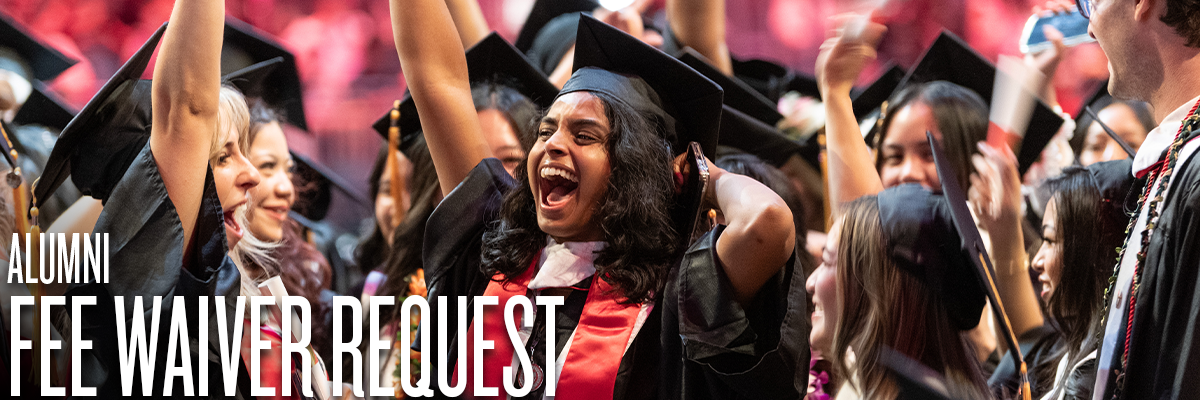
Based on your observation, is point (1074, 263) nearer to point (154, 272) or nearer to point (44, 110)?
point (154, 272)

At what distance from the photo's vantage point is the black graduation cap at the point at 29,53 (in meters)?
2.82

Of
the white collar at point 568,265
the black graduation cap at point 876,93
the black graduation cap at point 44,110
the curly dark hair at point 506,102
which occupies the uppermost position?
the black graduation cap at point 876,93

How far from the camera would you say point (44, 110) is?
2824 mm

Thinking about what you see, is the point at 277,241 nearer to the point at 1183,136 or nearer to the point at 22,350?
the point at 22,350

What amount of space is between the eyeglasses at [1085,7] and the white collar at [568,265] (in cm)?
140

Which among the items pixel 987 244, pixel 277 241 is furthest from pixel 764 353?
pixel 277 241

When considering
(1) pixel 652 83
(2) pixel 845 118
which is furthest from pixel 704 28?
(2) pixel 845 118

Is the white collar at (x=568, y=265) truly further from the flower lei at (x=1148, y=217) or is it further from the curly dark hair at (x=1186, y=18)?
the curly dark hair at (x=1186, y=18)

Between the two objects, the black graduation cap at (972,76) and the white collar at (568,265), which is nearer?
the white collar at (568,265)

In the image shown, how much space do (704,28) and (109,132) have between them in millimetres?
1872

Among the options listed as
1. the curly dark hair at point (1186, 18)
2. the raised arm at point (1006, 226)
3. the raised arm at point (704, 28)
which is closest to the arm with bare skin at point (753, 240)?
the raised arm at point (704, 28)

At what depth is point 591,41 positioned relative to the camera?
2410 mm

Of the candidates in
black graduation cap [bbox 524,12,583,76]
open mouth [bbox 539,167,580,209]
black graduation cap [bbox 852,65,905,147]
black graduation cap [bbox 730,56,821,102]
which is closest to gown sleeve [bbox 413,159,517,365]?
open mouth [bbox 539,167,580,209]

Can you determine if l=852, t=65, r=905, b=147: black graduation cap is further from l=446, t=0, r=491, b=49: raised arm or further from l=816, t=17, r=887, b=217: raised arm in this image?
l=446, t=0, r=491, b=49: raised arm
